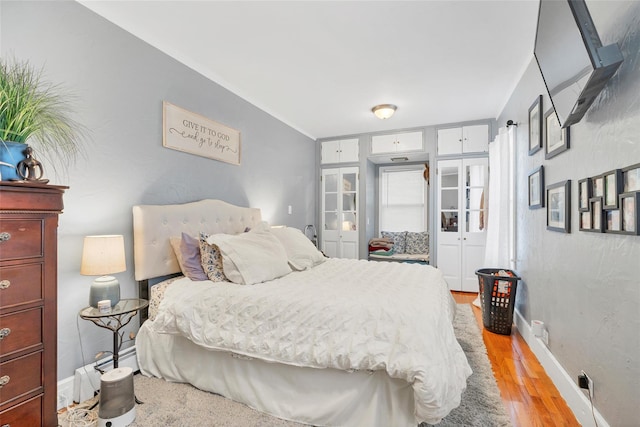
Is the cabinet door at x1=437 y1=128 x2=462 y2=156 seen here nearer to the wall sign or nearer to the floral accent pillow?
the wall sign

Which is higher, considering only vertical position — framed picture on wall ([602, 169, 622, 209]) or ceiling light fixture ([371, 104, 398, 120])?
ceiling light fixture ([371, 104, 398, 120])

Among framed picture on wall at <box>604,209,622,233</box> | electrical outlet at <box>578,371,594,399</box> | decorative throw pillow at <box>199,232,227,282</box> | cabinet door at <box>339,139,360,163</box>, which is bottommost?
electrical outlet at <box>578,371,594,399</box>

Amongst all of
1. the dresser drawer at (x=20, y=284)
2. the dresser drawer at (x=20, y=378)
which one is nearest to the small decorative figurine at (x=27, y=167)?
the dresser drawer at (x=20, y=284)

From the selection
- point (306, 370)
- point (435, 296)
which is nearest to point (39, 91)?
point (306, 370)

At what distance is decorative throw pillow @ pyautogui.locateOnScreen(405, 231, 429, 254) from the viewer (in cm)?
528

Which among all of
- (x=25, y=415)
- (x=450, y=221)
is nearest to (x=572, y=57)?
(x=25, y=415)

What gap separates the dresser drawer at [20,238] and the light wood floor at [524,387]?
101 inches

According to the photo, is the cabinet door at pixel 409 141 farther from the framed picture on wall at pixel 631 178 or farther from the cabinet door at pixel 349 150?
the framed picture on wall at pixel 631 178

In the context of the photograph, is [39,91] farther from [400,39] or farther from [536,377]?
[536,377]

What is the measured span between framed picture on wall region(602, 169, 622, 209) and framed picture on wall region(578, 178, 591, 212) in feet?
0.58

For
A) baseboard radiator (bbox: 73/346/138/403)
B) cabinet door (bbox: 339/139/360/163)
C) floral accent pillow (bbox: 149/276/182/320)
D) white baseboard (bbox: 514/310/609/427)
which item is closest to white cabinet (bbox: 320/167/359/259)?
cabinet door (bbox: 339/139/360/163)

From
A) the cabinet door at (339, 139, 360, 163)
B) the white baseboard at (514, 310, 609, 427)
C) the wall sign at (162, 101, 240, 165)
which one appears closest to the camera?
Result: the white baseboard at (514, 310, 609, 427)

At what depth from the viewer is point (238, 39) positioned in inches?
96.7

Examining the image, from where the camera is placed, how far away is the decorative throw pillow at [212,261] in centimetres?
222
